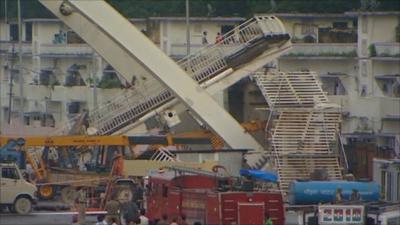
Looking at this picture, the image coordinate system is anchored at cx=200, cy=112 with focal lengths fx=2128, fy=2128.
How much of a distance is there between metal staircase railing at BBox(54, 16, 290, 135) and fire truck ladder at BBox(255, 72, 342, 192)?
5.64 feet

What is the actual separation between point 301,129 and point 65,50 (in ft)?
79.3

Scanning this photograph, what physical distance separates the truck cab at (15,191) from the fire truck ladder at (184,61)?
6.29m

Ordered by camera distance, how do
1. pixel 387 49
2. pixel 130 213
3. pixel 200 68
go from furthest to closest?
pixel 387 49
pixel 200 68
pixel 130 213

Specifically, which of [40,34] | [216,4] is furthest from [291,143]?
[40,34]

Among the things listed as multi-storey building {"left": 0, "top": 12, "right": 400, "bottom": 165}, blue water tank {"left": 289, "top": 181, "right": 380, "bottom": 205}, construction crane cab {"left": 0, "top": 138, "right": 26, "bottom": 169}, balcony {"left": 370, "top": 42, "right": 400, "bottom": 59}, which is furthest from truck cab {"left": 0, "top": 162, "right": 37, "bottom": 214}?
balcony {"left": 370, "top": 42, "right": 400, "bottom": 59}

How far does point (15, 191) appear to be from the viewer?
5116 cm

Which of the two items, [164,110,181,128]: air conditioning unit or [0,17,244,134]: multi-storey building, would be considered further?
[0,17,244,134]: multi-storey building

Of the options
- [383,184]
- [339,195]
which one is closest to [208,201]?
[339,195]

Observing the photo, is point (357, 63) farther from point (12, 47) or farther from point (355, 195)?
point (355, 195)

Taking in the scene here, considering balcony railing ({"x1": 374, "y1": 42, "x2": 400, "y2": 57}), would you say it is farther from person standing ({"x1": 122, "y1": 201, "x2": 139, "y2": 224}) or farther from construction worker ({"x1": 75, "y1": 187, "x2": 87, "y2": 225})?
person standing ({"x1": 122, "y1": 201, "x2": 139, "y2": 224})

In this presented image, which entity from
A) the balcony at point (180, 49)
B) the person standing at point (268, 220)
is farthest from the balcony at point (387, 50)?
the person standing at point (268, 220)

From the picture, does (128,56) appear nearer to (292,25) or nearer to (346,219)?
(292,25)

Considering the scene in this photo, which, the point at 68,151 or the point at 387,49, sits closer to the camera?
the point at 68,151

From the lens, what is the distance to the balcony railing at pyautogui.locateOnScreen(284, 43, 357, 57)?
6556 centimetres
